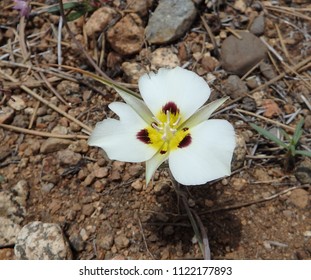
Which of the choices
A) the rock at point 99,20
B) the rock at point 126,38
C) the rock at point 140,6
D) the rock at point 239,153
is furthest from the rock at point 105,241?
the rock at point 140,6

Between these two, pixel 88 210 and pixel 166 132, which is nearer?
pixel 166 132

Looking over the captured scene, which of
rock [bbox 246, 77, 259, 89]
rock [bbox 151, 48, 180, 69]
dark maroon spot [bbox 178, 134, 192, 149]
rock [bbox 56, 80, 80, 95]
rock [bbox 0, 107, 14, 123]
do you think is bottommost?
rock [bbox 0, 107, 14, 123]

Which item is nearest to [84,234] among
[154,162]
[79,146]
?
[79,146]

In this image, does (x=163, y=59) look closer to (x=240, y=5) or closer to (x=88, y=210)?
(x=240, y=5)

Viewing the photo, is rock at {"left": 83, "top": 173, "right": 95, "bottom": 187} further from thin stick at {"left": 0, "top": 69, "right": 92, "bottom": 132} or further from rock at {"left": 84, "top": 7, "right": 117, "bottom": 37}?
rock at {"left": 84, "top": 7, "right": 117, "bottom": 37}

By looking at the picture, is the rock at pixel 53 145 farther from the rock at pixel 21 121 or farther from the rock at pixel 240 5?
the rock at pixel 240 5

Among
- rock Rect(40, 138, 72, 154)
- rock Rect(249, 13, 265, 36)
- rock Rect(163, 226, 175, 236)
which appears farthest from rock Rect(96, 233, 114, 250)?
rock Rect(249, 13, 265, 36)
